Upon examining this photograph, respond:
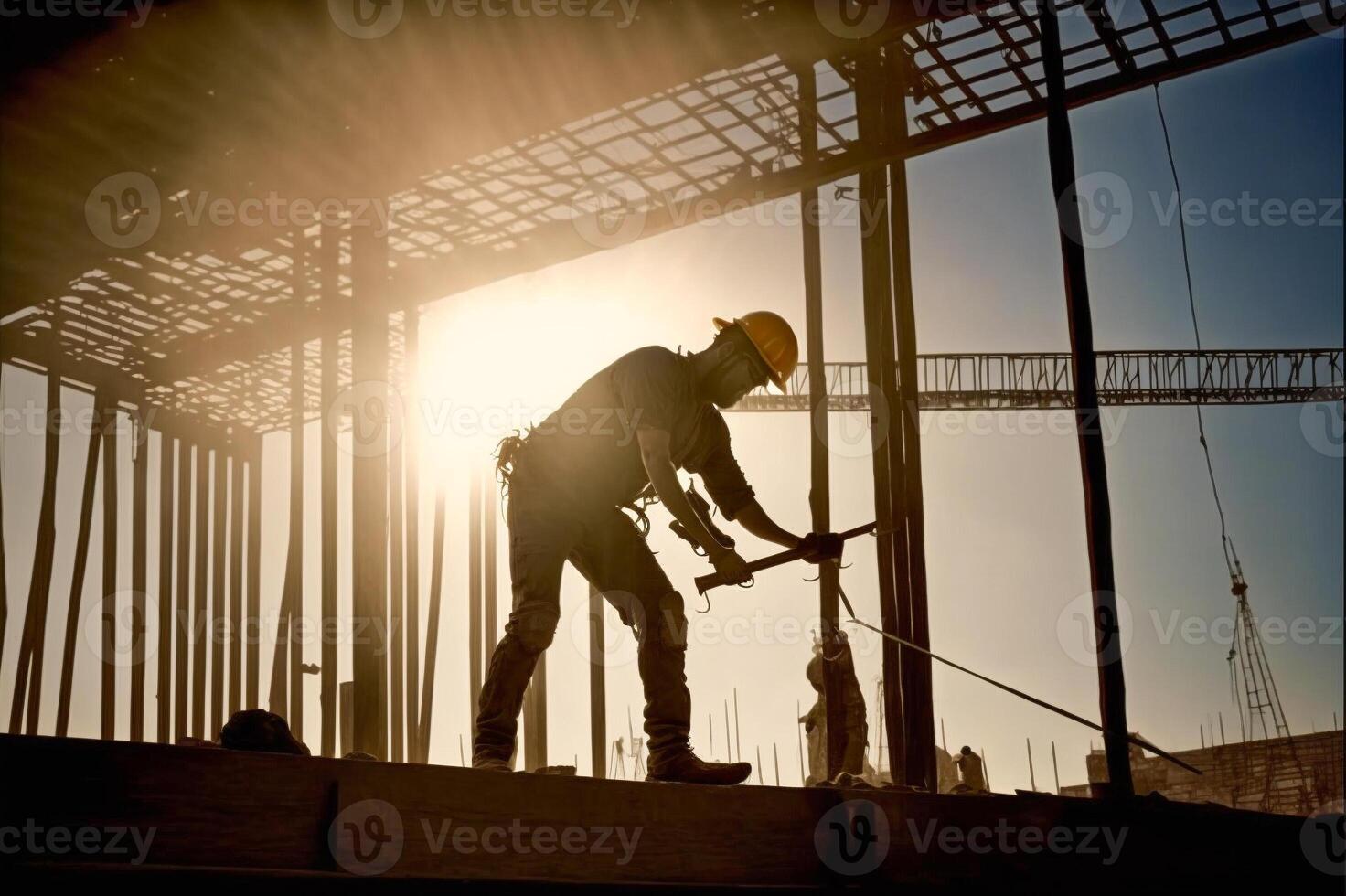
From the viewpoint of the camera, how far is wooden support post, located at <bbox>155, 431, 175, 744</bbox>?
67.5ft

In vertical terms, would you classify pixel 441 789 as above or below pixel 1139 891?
above

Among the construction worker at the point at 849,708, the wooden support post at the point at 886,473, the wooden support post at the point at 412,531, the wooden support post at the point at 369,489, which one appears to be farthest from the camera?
the wooden support post at the point at 412,531

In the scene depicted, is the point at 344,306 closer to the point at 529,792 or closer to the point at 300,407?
the point at 300,407

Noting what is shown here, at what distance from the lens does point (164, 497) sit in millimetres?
21906

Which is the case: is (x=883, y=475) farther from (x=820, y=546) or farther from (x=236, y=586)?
(x=236, y=586)

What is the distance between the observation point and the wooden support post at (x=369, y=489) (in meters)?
12.9

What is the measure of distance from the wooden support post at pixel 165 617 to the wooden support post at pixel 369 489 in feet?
21.5

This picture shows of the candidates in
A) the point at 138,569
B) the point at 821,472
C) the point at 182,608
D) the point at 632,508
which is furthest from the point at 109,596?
the point at 632,508

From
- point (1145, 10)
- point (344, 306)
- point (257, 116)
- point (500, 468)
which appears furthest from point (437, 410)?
point (500, 468)

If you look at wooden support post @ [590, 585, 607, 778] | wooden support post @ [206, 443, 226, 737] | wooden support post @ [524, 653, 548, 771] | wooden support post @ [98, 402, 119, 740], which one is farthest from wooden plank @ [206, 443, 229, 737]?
wooden support post @ [590, 585, 607, 778]

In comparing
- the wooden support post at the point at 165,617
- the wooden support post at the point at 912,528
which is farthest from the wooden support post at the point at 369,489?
the wooden support post at the point at 165,617

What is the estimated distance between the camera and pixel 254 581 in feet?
73.7

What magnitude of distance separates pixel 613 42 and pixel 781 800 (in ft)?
31.0

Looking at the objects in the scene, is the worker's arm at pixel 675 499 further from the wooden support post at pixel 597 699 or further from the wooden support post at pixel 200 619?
the wooden support post at pixel 200 619
